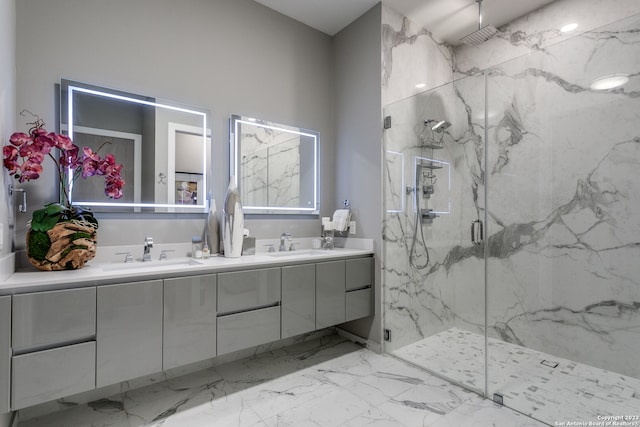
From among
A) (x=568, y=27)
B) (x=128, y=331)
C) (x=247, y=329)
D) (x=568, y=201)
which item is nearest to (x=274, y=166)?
(x=247, y=329)

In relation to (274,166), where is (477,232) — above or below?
below

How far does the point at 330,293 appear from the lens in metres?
2.36

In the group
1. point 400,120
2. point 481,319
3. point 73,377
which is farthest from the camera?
point 400,120

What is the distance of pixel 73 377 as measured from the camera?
1400 mm

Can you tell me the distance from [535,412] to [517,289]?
36.8 inches

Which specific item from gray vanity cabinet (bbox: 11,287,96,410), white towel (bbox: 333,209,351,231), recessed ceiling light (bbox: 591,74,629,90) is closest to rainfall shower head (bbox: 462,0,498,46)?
recessed ceiling light (bbox: 591,74,629,90)

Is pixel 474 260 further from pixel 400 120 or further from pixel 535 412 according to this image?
pixel 400 120

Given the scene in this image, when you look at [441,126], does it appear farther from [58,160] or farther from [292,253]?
[58,160]

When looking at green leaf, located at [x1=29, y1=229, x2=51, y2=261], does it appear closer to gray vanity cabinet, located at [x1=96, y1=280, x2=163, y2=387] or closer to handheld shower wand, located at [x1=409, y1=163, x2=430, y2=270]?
gray vanity cabinet, located at [x1=96, y1=280, x2=163, y2=387]

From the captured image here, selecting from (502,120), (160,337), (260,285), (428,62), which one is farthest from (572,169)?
(160,337)

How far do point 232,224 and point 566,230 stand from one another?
240cm

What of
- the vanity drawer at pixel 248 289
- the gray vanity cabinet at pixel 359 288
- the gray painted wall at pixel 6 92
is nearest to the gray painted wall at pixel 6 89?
the gray painted wall at pixel 6 92

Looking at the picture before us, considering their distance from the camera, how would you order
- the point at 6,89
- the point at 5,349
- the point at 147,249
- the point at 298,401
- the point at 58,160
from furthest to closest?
the point at 147,249 → the point at 298,401 → the point at 58,160 → the point at 6,89 → the point at 5,349

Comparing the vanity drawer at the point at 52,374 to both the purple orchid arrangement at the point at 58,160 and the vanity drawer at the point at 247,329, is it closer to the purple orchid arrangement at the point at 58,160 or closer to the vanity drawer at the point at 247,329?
the vanity drawer at the point at 247,329
